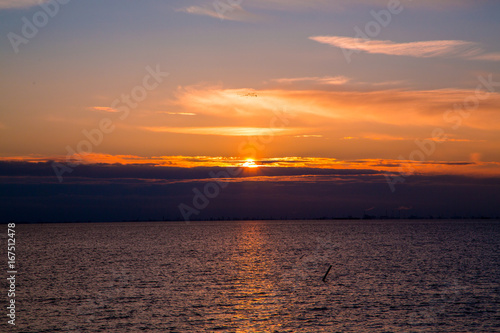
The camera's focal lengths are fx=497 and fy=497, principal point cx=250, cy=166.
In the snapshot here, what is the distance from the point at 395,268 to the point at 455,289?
2839 cm

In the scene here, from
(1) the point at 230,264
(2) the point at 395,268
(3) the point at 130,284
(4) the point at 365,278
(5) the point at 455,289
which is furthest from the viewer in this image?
(1) the point at 230,264

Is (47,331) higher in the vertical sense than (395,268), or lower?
lower

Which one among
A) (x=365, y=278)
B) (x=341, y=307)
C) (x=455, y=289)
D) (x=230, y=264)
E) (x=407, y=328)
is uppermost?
(x=230, y=264)

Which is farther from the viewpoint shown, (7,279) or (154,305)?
(7,279)

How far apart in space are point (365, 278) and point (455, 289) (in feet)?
53.2

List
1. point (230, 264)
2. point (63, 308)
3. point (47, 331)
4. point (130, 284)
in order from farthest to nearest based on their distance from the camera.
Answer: point (230, 264) < point (130, 284) < point (63, 308) < point (47, 331)

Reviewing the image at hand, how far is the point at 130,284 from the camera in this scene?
3086 inches

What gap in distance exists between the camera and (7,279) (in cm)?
8325

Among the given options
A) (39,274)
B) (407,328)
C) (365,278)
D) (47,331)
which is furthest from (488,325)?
(39,274)

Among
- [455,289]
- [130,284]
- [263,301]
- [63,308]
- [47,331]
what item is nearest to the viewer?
[47,331]

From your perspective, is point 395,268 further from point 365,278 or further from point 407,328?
point 407,328

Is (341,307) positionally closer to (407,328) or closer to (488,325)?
(407,328)

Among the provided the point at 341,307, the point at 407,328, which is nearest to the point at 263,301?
the point at 341,307

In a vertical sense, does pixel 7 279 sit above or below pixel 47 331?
above
